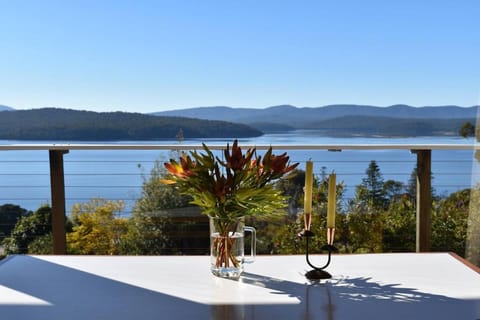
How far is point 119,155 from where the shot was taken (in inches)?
126

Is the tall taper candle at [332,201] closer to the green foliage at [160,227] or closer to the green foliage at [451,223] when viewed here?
the green foliage at [160,227]

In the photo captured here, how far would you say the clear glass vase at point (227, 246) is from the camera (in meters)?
1.22

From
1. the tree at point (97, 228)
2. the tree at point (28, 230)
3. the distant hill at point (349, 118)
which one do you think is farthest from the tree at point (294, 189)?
the distant hill at point (349, 118)

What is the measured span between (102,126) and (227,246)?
380 cm

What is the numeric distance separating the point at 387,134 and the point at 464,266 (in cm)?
372

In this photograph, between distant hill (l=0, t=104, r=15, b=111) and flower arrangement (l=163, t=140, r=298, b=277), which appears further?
distant hill (l=0, t=104, r=15, b=111)

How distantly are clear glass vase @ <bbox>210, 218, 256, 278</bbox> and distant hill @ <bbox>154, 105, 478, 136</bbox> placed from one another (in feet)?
12.2

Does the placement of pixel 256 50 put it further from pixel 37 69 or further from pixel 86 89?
pixel 37 69

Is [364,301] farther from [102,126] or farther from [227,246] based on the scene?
[102,126]

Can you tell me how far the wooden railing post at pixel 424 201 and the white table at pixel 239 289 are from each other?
5.28 feet

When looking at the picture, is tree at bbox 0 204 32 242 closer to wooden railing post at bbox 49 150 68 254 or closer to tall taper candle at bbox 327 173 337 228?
wooden railing post at bbox 49 150 68 254

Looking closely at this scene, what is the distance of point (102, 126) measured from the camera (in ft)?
15.6

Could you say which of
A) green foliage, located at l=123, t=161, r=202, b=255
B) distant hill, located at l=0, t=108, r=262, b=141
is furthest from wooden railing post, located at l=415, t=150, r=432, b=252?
distant hill, located at l=0, t=108, r=262, b=141

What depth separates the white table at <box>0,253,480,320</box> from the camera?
994 millimetres
